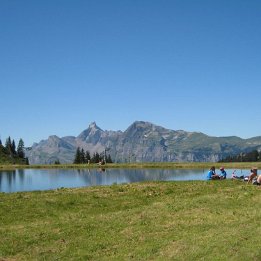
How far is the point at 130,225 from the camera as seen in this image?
2498 centimetres

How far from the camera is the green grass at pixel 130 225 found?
2009 cm

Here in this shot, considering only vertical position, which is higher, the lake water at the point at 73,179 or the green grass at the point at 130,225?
the lake water at the point at 73,179

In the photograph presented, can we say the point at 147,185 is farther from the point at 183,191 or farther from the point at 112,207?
the point at 112,207

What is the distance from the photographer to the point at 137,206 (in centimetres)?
3206

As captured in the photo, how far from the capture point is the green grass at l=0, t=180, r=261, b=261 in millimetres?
20094

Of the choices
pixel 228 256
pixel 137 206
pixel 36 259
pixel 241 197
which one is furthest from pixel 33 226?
pixel 241 197

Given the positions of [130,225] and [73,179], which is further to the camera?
[73,179]

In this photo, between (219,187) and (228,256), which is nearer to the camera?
(228,256)

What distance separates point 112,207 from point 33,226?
7611mm

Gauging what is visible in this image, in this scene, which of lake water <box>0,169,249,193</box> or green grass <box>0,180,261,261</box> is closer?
green grass <box>0,180,261,261</box>

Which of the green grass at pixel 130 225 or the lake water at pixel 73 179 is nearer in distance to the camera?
the green grass at pixel 130 225

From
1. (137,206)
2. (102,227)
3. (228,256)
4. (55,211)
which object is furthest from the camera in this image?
(137,206)

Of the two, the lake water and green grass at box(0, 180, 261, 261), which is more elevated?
the lake water

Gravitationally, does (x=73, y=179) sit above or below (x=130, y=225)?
above
